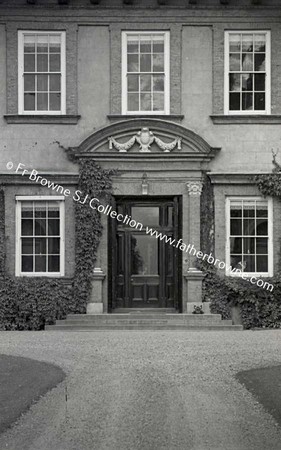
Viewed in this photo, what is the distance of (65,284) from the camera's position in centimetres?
2084

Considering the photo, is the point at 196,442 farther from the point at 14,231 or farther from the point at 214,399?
the point at 14,231

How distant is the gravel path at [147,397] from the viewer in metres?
8.41

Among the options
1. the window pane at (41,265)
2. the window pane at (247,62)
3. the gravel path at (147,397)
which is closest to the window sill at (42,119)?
the window pane at (41,265)

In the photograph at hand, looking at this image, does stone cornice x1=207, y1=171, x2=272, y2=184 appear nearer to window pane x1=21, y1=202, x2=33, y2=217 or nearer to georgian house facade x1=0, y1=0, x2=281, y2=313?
georgian house facade x1=0, y1=0, x2=281, y2=313

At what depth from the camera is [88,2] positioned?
826 inches

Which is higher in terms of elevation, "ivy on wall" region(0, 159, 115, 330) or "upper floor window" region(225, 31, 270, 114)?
"upper floor window" region(225, 31, 270, 114)

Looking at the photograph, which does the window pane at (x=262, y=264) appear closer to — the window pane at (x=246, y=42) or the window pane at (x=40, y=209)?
the window pane at (x=246, y=42)

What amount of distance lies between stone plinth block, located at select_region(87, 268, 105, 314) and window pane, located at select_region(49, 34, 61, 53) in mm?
5633

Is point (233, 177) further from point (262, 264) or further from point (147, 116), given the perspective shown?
point (147, 116)

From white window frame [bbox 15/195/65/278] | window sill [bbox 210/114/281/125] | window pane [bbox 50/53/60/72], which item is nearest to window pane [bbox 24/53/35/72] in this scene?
window pane [bbox 50/53/60/72]

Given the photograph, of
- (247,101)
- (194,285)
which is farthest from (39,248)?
(247,101)

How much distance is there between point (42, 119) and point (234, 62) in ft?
16.6

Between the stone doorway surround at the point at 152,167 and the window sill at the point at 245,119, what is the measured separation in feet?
2.34

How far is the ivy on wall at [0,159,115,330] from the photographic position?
20547mm
